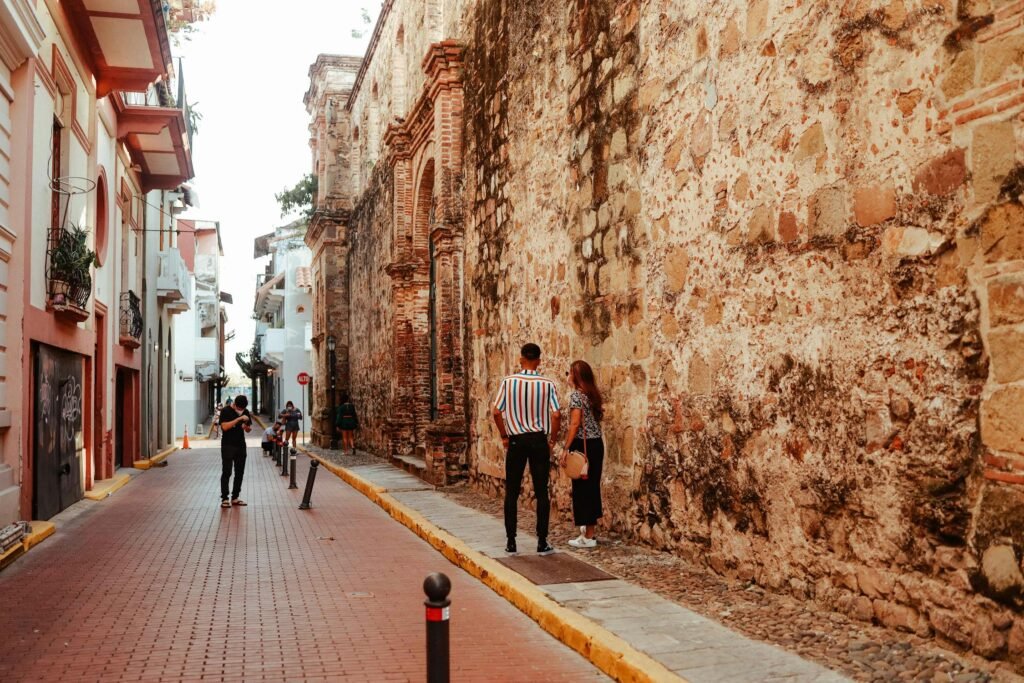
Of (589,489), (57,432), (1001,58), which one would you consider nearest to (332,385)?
(57,432)

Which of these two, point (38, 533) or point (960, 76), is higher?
point (960, 76)

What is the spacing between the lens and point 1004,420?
14.3ft

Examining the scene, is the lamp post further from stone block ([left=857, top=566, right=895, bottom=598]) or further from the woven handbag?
stone block ([left=857, top=566, right=895, bottom=598])

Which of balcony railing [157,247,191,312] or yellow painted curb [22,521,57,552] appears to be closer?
yellow painted curb [22,521,57,552]

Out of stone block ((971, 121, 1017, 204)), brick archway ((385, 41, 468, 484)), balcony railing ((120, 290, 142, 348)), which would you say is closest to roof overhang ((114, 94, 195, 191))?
balcony railing ((120, 290, 142, 348))

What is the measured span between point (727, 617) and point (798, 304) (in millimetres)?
1904

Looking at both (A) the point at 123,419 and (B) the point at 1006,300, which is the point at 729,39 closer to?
(B) the point at 1006,300

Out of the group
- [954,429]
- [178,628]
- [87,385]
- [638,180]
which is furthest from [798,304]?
[87,385]

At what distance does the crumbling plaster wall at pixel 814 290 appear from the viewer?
450 cm

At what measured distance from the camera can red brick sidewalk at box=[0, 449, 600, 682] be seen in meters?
5.32

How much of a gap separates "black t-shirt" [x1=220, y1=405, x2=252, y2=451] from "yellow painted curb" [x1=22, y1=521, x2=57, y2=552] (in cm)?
286

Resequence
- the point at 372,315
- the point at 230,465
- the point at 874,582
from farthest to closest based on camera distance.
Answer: the point at 372,315 → the point at 230,465 → the point at 874,582

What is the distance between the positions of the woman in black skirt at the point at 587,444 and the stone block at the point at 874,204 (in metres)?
3.33

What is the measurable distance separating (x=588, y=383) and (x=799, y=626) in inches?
127
